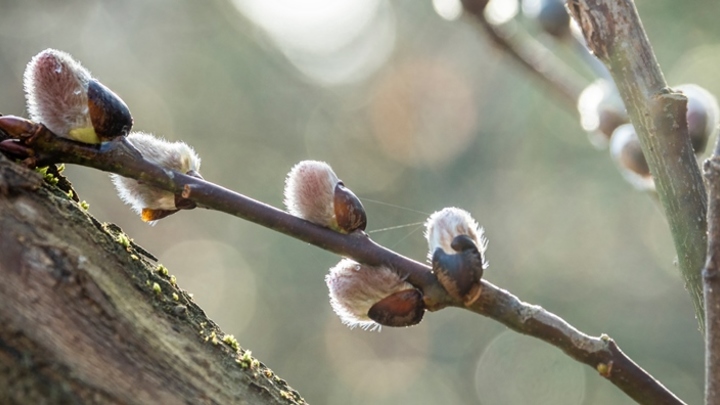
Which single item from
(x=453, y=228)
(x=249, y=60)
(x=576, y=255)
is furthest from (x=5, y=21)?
(x=453, y=228)

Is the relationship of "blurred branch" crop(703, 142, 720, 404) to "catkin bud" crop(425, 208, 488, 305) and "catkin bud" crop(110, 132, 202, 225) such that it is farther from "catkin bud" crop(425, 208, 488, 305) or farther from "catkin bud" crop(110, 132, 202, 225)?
"catkin bud" crop(110, 132, 202, 225)

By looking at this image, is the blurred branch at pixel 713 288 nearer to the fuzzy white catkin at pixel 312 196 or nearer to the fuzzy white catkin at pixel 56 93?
the fuzzy white catkin at pixel 312 196

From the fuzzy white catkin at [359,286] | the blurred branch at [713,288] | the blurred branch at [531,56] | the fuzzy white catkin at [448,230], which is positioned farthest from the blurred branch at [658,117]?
the blurred branch at [531,56]

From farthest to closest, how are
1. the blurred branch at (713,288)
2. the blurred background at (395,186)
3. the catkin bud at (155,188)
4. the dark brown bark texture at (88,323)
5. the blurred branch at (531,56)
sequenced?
the blurred background at (395,186), the blurred branch at (531,56), the catkin bud at (155,188), the blurred branch at (713,288), the dark brown bark texture at (88,323)

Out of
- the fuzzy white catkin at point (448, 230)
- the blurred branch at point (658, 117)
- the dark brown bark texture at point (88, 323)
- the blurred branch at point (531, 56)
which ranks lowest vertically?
the dark brown bark texture at point (88, 323)

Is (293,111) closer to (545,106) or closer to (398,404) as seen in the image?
(545,106)

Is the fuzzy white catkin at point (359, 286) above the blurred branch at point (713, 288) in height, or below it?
below

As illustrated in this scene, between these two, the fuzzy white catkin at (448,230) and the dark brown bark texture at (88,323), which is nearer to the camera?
the dark brown bark texture at (88,323)

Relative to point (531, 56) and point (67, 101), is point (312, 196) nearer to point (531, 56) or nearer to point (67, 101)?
point (67, 101)
